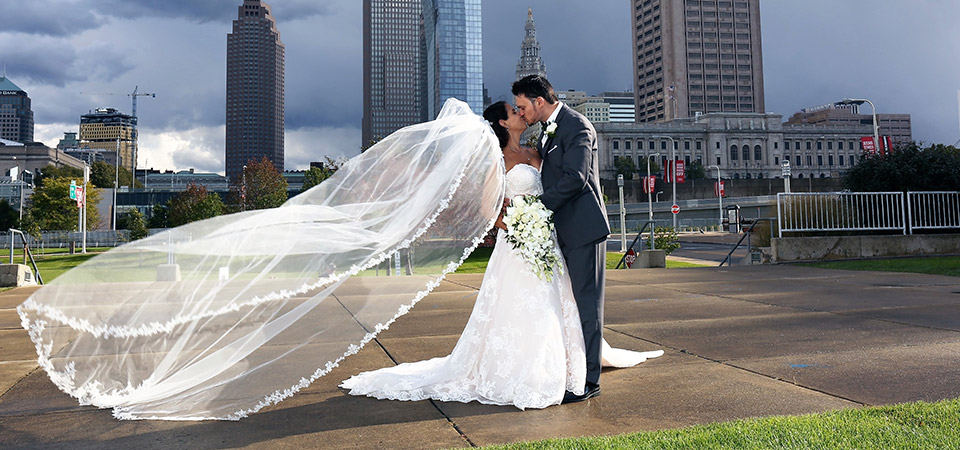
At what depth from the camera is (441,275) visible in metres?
4.29

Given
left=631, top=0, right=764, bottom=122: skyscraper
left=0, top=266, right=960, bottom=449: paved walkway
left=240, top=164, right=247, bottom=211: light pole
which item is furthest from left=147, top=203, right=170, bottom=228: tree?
left=631, top=0, right=764, bottom=122: skyscraper

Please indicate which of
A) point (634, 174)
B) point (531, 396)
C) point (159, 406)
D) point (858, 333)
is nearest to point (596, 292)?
point (531, 396)

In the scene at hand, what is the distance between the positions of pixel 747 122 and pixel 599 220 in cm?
14442

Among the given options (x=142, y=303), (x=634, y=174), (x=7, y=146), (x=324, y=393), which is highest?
(x=7, y=146)

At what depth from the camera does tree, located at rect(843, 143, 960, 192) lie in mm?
18312

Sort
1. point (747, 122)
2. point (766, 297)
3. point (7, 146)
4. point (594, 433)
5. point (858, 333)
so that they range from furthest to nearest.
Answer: point (747, 122), point (7, 146), point (766, 297), point (858, 333), point (594, 433)

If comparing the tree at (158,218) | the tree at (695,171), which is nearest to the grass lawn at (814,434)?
the tree at (158,218)

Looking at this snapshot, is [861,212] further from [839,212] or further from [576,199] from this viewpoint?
[576,199]

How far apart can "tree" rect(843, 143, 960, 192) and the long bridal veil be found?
1919cm

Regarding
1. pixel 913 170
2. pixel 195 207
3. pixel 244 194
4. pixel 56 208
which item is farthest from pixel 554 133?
pixel 56 208

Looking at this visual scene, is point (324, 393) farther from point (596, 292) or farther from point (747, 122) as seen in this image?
point (747, 122)

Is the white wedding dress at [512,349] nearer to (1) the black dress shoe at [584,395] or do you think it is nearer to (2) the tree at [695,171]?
(1) the black dress shoe at [584,395]

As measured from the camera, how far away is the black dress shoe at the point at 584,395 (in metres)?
4.05

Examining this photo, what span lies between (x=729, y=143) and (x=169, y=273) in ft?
463
